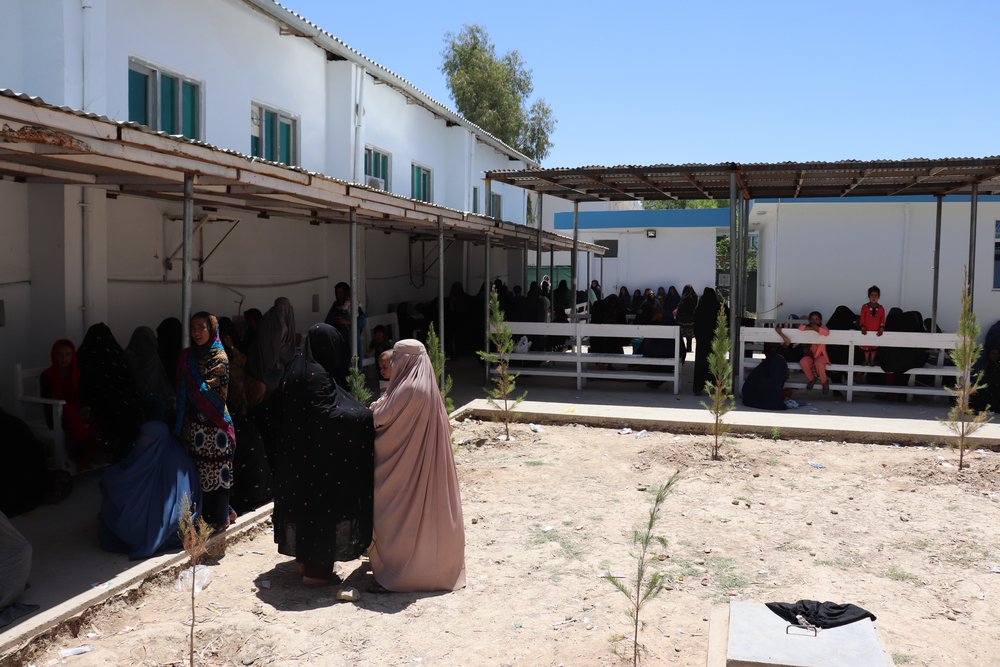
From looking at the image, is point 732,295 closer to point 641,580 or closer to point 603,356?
point 603,356

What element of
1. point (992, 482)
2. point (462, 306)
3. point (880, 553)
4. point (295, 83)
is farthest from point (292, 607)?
point (462, 306)

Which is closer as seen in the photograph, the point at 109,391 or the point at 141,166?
the point at 141,166

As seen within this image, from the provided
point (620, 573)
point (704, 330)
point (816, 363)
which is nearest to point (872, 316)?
point (816, 363)

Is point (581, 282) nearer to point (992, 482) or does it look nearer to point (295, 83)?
point (295, 83)

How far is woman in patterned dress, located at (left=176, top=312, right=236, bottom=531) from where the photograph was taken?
188 inches

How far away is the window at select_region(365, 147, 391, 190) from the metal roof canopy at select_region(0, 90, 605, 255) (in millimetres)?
5180

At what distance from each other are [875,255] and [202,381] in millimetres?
12273

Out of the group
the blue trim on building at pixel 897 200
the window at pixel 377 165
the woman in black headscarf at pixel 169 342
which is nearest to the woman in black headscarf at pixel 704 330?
the blue trim on building at pixel 897 200

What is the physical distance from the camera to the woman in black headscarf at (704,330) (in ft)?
34.4

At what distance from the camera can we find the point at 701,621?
4129mm

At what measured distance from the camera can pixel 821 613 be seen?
3.51 metres

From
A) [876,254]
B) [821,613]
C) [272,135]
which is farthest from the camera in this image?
[876,254]

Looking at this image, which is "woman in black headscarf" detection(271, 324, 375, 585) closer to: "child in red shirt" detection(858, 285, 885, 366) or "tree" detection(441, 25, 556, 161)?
"child in red shirt" detection(858, 285, 885, 366)

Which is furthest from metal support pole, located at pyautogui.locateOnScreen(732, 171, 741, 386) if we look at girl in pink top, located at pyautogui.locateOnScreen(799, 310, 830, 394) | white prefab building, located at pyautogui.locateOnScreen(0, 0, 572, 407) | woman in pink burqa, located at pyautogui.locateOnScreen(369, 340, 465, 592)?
woman in pink burqa, located at pyautogui.locateOnScreen(369, 340, 465, 592)
